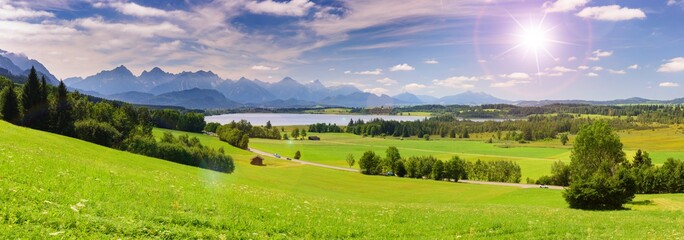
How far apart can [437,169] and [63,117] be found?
100 m

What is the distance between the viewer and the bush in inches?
3489

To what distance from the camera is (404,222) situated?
1930 centimetres

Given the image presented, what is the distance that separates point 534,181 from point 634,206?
239 ft

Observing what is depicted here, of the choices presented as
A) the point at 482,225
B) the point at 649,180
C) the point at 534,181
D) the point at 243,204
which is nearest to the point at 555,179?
the point at 534,181

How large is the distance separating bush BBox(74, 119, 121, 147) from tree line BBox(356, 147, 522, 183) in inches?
2814

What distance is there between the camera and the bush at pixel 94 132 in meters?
88.6

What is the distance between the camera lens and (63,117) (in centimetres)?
9075

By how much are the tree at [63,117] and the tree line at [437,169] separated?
3136 inches

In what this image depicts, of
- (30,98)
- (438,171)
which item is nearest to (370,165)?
(438,171)

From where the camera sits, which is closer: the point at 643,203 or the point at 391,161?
the point at 643,203

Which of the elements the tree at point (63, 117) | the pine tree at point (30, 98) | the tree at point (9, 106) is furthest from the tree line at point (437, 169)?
the tree at point (9, 106)

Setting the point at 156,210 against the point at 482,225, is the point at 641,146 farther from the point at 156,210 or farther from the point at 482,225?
the point at 156,210

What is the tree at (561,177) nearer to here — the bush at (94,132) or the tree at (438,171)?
the tree at (438,171)

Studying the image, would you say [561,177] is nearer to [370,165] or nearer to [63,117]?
[370,165]
